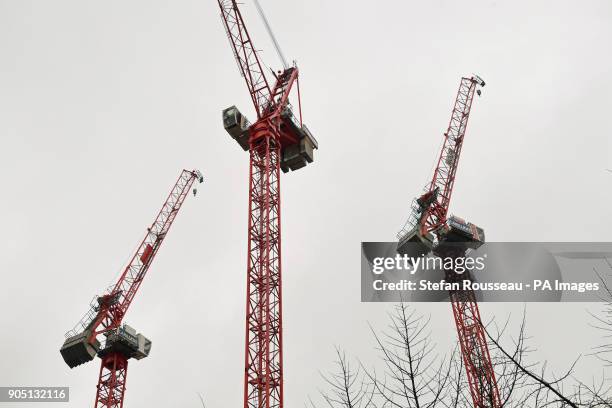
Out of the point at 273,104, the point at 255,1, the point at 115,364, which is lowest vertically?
the point at 115,364

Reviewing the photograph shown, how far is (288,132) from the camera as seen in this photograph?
56375 mm

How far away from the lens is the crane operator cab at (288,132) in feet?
177

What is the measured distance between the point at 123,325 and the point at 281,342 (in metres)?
32.1

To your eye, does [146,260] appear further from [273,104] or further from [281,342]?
[281,342]

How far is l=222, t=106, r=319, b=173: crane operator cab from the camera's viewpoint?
54.0 m

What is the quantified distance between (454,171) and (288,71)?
2707cm

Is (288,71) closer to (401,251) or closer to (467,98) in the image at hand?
(401,251)

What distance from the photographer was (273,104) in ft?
187

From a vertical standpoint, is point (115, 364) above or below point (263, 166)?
below

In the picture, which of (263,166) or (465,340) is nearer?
(263,166)

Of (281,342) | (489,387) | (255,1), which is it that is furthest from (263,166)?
(489,387)

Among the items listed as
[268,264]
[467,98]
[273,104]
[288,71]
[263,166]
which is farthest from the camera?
[467,98]

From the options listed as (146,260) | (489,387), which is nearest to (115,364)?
(146,260)

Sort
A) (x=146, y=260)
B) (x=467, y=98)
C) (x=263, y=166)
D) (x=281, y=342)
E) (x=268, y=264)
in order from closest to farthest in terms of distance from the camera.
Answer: (x=281, y=342), (x=268, y=264), (x=263, y=166), (x=146, y=260), (x=467, y=98)
